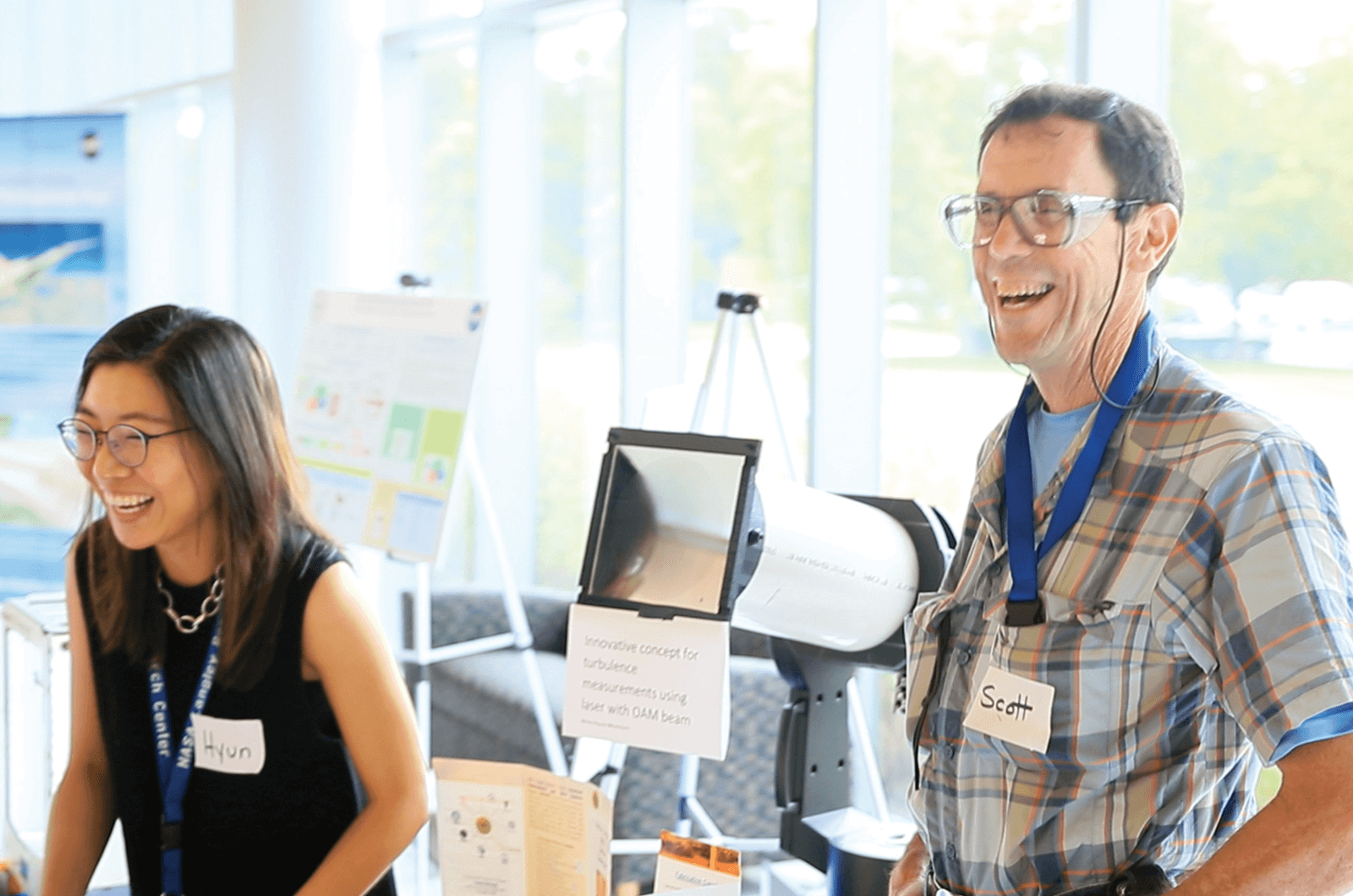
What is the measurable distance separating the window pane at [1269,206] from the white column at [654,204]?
1.70 m

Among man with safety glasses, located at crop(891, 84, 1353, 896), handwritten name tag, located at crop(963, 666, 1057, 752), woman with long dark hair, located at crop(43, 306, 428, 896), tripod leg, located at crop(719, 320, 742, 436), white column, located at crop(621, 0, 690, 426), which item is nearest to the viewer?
man with safety glasses, located at crop(891, 84, 1353, 896)

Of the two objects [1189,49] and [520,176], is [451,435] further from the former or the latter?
[1189,49]

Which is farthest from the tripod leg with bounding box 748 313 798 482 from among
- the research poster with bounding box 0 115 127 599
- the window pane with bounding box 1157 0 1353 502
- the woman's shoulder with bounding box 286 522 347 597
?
the research poster with bounding box 0 115 127 599

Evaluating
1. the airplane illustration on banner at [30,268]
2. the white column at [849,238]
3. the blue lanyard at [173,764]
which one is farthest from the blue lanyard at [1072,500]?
Result: the airplane illustration on banner at [30,268]

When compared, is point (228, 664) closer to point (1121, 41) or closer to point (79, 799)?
point (79, 799)

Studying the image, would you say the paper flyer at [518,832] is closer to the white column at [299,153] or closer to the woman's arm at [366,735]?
the woman's arm at [366,735]

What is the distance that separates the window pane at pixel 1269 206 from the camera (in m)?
2.52

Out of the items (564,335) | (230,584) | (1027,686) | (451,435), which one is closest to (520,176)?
(564,335)

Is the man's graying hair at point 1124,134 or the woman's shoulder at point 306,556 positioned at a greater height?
the man's graying hair at point 1124,134

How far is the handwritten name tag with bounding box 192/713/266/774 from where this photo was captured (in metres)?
1.84

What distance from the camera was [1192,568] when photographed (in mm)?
1199

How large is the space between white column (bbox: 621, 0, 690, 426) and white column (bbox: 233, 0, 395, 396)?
1.13m

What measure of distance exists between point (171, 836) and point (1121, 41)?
2235mm

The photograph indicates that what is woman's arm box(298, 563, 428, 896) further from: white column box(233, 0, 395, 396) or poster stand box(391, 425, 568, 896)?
white column box(233, 0, 395, 396)
